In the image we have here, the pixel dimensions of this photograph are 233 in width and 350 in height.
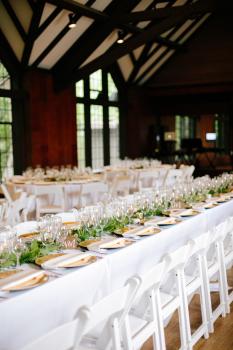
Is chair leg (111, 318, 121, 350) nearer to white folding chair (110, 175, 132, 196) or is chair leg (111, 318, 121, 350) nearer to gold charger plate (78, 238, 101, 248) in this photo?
gold charger plate (78, 238, 101, 248)

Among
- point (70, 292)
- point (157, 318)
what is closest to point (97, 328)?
point (70, 292)

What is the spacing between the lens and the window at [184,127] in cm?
2309

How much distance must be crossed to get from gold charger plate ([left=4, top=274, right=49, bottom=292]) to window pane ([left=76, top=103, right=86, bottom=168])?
36.7 feet

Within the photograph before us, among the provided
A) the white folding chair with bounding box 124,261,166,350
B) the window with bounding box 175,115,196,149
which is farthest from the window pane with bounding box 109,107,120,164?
the white folding chair with bounding box 124,261,166,350

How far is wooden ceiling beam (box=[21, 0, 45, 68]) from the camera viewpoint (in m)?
9.12

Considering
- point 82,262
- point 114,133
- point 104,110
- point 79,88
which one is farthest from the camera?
point 114,133

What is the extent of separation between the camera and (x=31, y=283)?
252 centimetres

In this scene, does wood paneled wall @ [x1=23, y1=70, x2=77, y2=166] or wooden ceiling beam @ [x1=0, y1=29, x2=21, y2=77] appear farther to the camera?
wood paneled wall @ [x1=23, y1=70, x2=77, y2=166]

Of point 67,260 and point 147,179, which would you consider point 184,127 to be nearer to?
point 147,179

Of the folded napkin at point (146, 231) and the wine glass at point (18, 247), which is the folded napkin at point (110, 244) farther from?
the wine glass at point (18, 247)

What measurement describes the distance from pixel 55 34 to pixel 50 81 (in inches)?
59.6

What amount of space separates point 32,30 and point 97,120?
5.32 m

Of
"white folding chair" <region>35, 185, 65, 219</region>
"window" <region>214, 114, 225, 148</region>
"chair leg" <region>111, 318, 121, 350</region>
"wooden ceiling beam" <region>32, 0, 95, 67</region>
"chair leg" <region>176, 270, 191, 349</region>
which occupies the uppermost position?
"wooden ceiling beam" <region>32, 0, 95, 67</region>

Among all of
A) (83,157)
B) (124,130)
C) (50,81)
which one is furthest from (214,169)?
(50,81)
